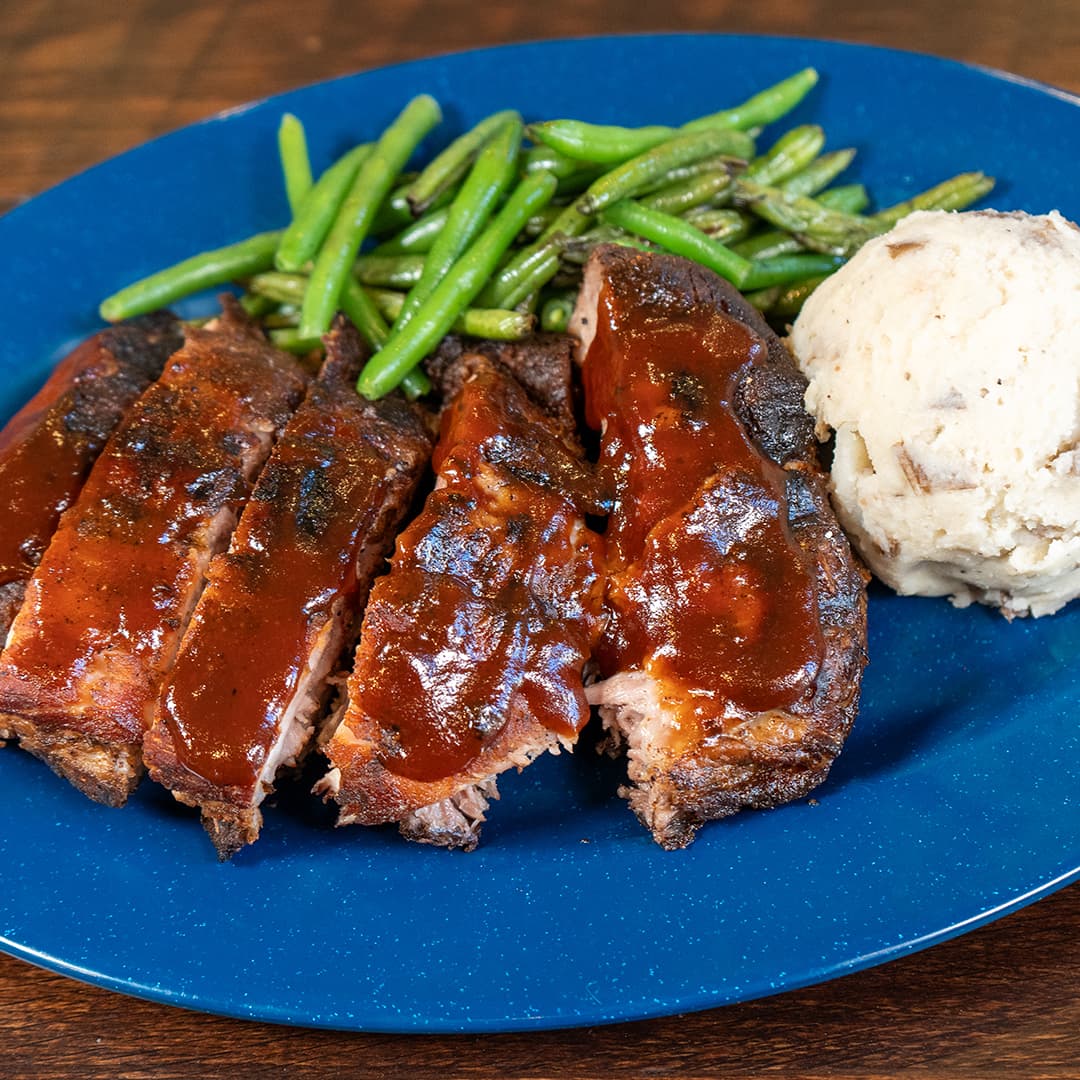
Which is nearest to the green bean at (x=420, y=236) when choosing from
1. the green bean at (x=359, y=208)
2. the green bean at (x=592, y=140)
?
the green bean at (x=359, y=208)

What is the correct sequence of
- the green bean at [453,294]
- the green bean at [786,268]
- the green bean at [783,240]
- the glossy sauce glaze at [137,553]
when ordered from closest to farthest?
the glossy sauce glaze at [137,553] → the green bean at [453,294] → the green bean at [786,268] → the green bean at [783,240]

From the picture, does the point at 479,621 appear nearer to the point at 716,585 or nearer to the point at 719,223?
the point at 716,585

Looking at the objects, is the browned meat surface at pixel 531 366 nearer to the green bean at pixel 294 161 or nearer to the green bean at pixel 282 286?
the green bean at pixel 282 286

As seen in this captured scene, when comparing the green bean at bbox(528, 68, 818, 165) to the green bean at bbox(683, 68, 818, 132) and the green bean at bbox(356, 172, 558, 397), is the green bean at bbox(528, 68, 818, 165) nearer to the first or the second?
the green bean at bbox(683, 68, 818, 132)

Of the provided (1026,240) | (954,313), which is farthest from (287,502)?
(1026,240)

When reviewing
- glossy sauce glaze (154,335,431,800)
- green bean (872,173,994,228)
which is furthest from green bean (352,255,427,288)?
green bean (872,173,994,228)

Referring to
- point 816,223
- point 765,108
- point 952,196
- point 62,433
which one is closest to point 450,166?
point 765,108
